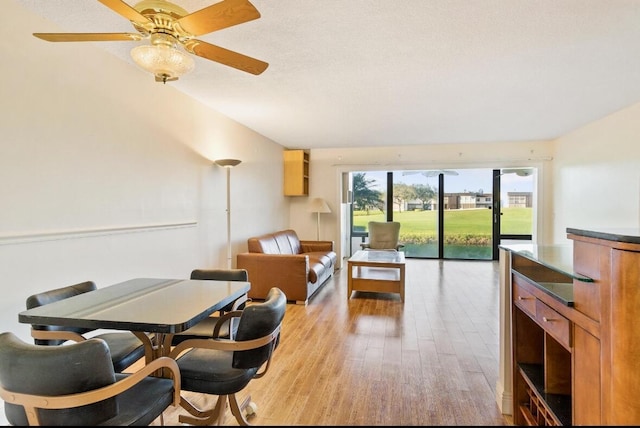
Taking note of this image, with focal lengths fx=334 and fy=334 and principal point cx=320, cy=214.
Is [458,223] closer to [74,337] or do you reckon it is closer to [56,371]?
[74,337]

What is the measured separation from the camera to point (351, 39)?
2.34 metres

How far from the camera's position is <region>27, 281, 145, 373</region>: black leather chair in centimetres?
158

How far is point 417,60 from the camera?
268 centimetres

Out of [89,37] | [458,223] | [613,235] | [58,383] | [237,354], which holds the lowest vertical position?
[237,354]

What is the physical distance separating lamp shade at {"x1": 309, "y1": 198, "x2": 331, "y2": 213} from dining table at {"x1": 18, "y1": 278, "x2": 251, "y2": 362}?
4.40 metres

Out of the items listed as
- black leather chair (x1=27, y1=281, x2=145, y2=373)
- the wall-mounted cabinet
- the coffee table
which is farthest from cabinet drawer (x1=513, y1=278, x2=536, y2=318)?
the wall-mounted cabinet

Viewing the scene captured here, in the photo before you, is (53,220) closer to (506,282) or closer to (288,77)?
(288,77)

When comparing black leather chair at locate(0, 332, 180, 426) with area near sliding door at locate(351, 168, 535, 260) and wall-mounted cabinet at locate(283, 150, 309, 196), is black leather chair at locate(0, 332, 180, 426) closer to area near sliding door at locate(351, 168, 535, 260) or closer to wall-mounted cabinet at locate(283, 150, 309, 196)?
wall-mounted cabinet at locate(283, 150, 309, 196)

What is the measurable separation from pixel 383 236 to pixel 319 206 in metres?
1.38

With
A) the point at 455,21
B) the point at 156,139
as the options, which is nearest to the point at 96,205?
the point at 156,139

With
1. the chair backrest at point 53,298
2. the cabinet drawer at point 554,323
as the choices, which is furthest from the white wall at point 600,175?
the chair backrest at point 53,298

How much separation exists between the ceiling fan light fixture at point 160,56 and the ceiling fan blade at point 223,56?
117 millimetres

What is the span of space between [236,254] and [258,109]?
1975 mm

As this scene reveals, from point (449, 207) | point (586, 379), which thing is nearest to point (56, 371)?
point (586, 379)
